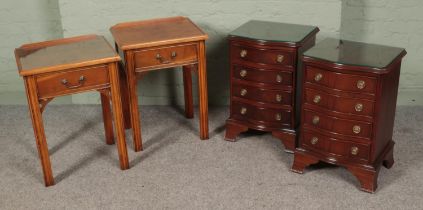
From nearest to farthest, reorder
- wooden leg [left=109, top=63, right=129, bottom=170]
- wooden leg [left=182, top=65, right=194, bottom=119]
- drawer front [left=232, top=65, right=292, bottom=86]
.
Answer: wooden leg [left=109, top=63, right=129, bottom=170], drawer front [left=232, top=65, right=292, bottom=86], wooden leg [left=182, top=65, right=194, bottom=119]

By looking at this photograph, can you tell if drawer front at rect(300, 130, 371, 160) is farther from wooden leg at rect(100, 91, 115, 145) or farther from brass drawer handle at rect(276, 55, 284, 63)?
wooden leg at rect(100, 91, 115, 145)

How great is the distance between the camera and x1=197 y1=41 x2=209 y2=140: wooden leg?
3.55 meters

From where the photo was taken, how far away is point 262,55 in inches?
136

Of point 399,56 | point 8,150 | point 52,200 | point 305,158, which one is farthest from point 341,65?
point 8,150

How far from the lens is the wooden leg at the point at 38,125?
3029mm

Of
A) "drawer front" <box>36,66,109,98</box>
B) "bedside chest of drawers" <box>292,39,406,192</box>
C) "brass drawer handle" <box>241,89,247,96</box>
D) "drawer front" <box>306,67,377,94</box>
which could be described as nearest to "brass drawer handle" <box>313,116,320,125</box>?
"bedside chest of drawers" <box>292,39,406,192</box>

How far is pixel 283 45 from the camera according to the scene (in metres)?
3.38

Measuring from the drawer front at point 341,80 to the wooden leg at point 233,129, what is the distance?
74 centimetres

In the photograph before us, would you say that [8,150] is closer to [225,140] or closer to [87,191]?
[87,191]

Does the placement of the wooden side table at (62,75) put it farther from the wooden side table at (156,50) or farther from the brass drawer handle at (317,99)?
the brass drawer handle at (317,99)

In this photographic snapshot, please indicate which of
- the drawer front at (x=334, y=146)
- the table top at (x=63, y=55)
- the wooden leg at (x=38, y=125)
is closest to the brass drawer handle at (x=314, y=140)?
the drawer front at (x=334, y=146)

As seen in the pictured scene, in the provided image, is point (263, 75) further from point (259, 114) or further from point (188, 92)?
point (188, 92)

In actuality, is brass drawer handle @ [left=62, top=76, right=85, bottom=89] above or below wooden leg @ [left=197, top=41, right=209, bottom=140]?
above

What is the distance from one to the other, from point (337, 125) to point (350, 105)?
154mm
